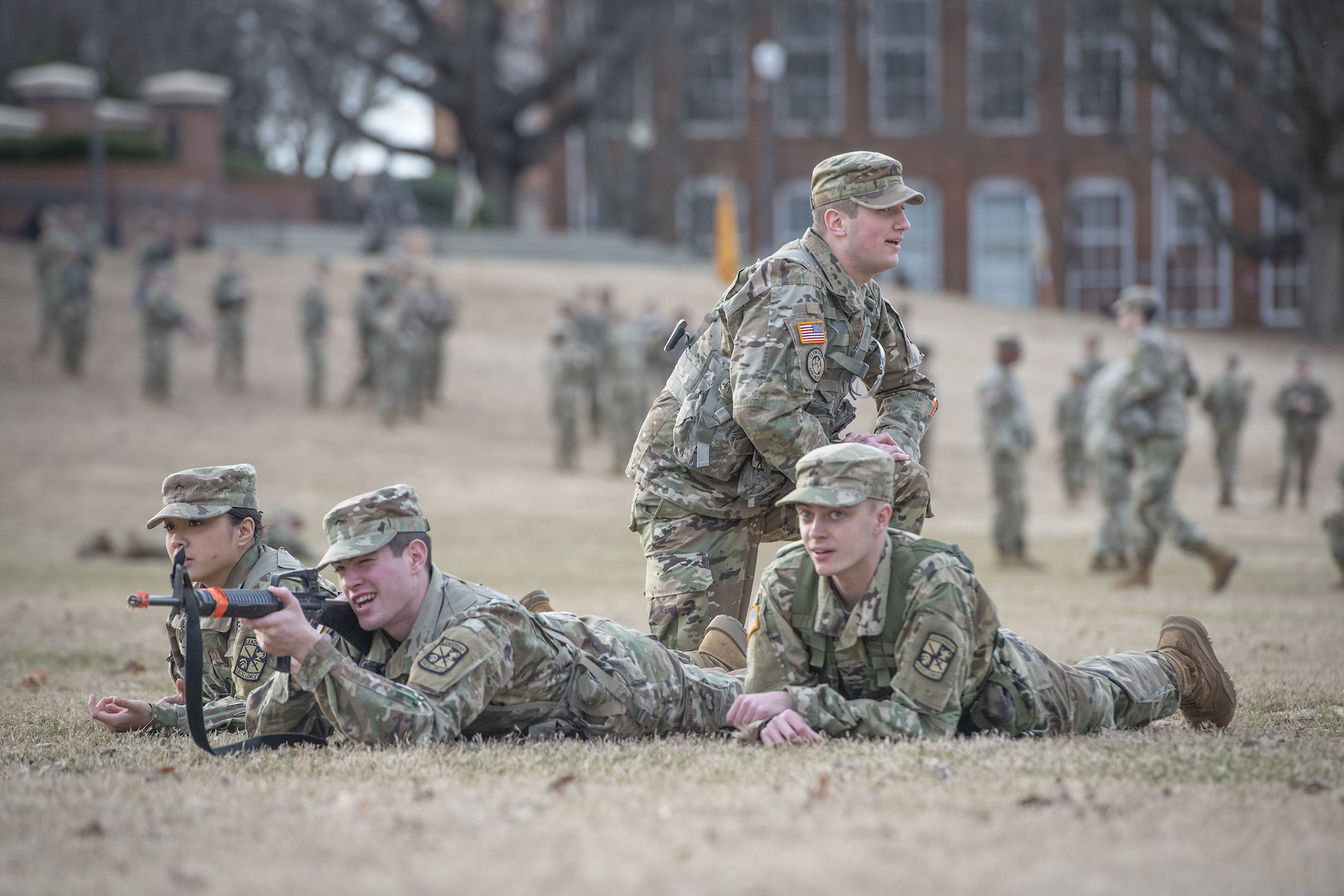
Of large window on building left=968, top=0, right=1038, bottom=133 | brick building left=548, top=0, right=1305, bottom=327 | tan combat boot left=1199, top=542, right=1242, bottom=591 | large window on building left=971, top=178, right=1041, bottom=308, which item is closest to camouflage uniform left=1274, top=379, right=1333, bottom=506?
tan combat boot left=1199, top=542, right=1242, bottom=591

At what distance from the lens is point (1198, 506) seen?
22.1 m

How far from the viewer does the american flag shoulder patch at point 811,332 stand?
18.9 feet

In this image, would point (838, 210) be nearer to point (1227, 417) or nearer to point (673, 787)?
point (673, 787)

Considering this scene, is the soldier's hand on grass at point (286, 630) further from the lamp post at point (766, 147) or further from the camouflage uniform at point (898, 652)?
the lamp post at point (766, 147)

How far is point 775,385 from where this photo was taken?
5711mm

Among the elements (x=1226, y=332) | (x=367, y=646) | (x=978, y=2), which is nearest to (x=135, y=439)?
(x=367, y=646)

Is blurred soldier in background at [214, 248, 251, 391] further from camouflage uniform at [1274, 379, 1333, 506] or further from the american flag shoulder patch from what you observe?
the american flag shoulder patch

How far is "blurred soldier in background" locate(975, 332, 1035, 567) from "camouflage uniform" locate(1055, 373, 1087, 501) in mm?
6730

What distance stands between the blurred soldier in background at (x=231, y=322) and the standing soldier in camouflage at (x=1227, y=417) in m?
15.4

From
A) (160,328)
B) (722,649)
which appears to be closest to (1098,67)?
(160,328)

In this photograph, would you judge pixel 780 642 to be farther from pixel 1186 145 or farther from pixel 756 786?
pixel 1186 145

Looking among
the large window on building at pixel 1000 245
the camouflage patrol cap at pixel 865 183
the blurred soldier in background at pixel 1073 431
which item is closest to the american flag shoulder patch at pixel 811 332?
the camouflage patrol cap at pixel 865 183

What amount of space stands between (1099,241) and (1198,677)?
140 ft

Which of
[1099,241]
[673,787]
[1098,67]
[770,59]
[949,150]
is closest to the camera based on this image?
[673,787]
